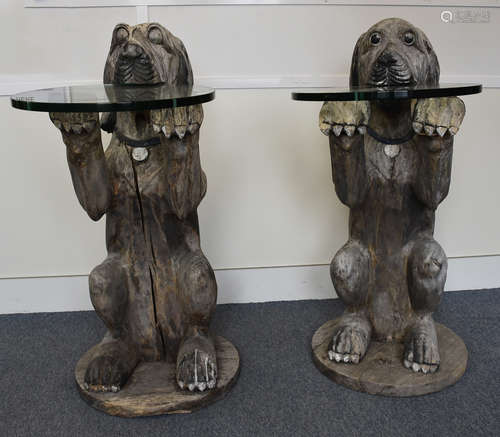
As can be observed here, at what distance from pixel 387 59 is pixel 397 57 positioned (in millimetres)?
30

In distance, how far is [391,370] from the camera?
1887 mm

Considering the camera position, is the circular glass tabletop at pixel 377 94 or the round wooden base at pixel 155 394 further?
the round wooden base at pixel 155 394

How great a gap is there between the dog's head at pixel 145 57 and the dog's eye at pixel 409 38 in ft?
2.25

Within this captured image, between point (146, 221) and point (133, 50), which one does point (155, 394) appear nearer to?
point (146, 221)

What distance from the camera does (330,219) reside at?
8.26 ft

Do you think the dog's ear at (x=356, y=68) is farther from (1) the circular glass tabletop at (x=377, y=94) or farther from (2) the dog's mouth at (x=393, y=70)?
(1) the circular glass tabletop at (x=377, y=94)

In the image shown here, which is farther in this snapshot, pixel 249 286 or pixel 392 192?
pixel 249 286

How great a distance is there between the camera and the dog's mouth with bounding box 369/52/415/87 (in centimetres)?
171

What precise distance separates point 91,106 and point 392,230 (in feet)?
3.69

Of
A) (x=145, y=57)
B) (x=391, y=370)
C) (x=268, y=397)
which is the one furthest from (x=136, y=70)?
(x=391, y=370)

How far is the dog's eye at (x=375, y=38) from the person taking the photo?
176 centimetres

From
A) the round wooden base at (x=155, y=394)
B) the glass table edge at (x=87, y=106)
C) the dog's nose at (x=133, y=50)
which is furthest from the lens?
the round wooden base at (x=155, y=394)

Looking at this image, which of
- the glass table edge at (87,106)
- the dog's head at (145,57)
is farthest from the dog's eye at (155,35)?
the glass table edge at (87,106)

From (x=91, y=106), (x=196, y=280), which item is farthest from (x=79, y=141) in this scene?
(x=196, y=280)
